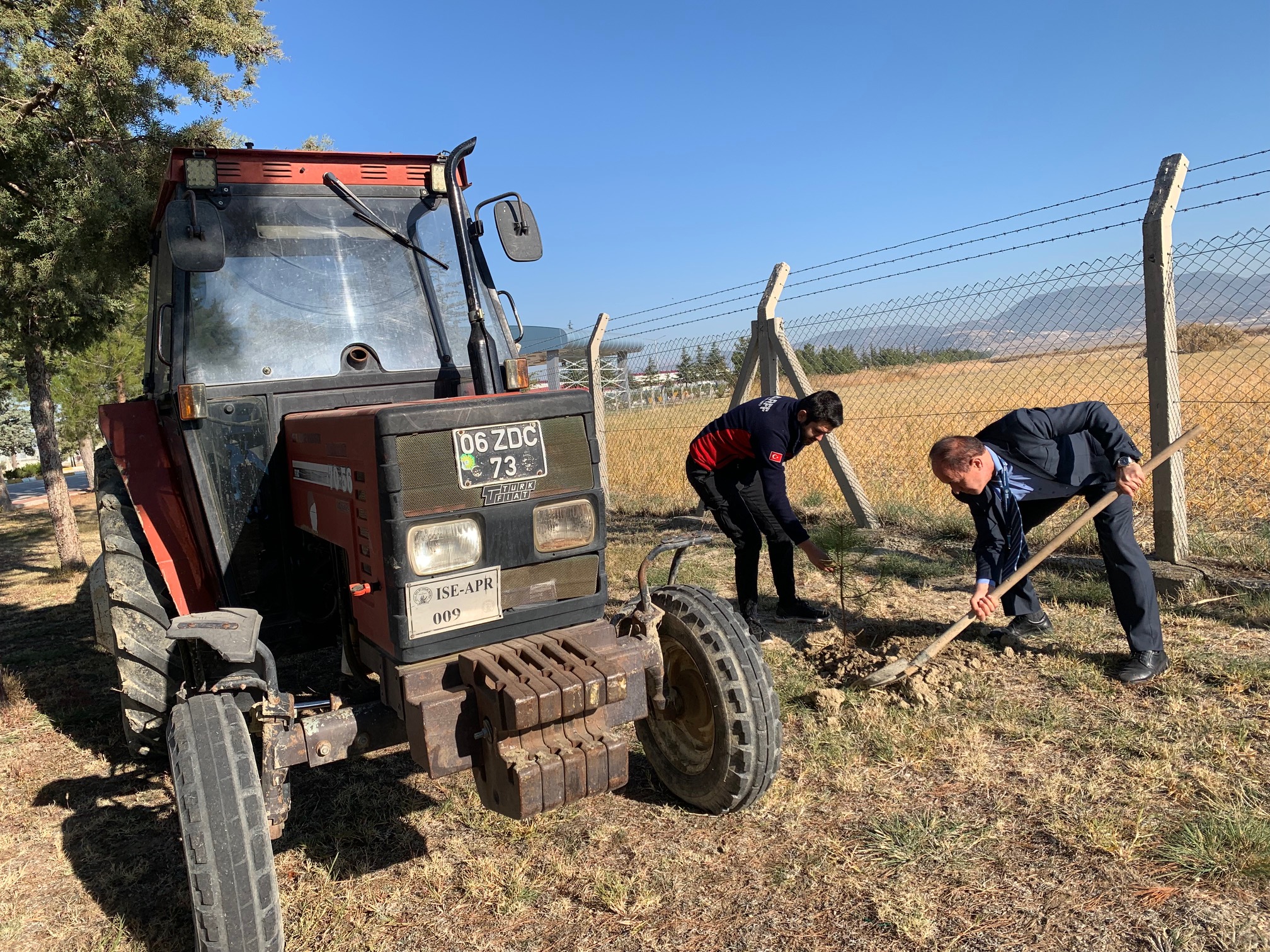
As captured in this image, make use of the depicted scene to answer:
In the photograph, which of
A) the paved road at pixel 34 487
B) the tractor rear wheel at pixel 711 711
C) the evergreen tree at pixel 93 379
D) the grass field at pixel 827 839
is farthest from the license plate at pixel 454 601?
the paved road at pixel 34 487

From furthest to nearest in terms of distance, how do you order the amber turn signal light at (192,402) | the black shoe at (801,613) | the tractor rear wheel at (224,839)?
1. the black shoe at (801,613)
2. the amber turn signal light at (192,402)
3. the tractor rear wheel at (224,839)

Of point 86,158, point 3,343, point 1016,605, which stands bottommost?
point 1016,605

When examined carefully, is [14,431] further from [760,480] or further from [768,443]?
[768,443]

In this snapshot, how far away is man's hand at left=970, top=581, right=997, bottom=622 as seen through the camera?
3.73 m

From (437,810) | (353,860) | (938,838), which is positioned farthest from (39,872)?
(938,838)

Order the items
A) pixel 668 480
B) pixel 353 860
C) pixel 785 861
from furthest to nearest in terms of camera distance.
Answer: pixel 668 480
pixel 353 860
pixel 785 861

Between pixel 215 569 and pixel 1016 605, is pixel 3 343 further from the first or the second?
pixel 1016 605

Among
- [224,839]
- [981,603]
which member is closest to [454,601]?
[224,839]

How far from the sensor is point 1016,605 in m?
4.38

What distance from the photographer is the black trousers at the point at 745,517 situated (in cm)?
489

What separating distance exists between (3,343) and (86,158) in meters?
3.44

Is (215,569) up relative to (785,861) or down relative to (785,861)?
up

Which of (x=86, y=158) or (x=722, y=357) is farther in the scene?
(x=722, y=357)

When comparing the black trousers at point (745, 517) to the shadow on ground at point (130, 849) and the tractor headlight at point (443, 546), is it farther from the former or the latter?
the shadow on ground at point (130, 849)
